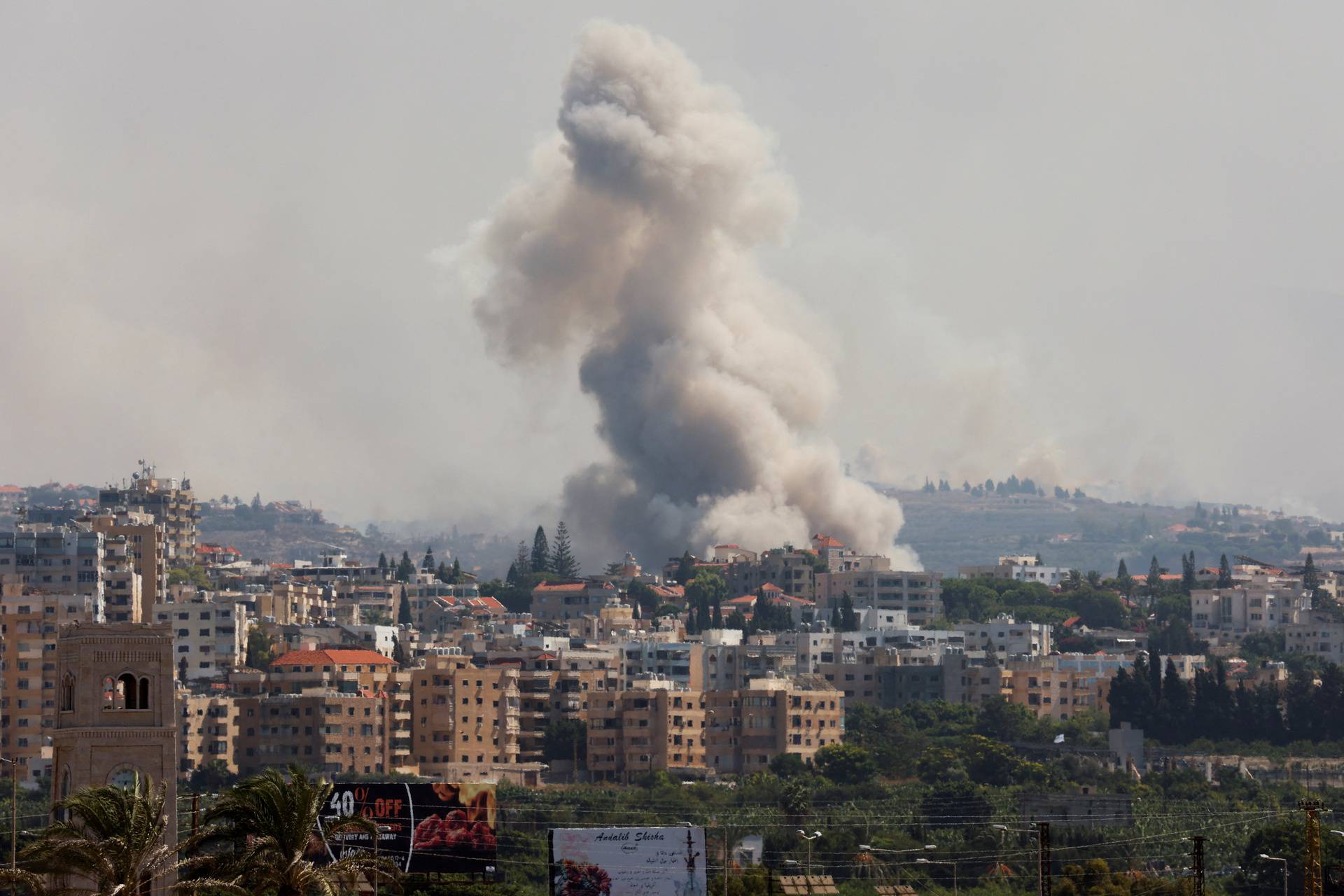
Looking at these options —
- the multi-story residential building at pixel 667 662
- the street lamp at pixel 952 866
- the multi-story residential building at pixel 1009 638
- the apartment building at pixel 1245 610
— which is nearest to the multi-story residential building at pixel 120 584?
the multi-story residential building at pixel 667 662

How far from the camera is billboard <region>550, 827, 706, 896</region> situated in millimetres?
55406

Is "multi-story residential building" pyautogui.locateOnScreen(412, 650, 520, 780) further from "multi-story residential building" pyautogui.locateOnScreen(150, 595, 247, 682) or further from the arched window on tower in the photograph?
the arched window on tower

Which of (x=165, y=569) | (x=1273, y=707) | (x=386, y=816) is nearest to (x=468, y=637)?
(x=165, y=569)

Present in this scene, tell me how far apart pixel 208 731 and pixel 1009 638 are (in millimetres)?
45360

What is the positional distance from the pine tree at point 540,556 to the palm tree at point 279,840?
11932cm

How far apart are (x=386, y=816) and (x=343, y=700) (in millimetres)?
44492

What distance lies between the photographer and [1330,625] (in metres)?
144

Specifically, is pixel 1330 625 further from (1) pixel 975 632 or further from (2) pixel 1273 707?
(2) pixel 1273 707

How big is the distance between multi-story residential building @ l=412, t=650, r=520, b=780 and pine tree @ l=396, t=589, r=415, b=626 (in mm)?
37037

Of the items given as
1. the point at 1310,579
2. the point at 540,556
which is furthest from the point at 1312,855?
the point at 540,556

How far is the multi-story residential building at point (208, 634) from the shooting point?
118 meters

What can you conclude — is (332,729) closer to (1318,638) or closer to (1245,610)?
(1318,638)

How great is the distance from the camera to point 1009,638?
13512 centimetres

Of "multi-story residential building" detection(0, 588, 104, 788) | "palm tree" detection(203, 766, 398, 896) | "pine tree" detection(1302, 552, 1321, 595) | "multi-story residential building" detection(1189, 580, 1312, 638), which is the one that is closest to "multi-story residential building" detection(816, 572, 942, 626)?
"multi-story residential building" detection(1189, 580, 1312, 638)
